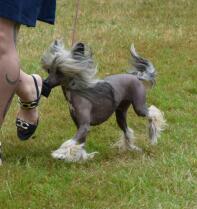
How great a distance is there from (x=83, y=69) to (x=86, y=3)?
8820 mm

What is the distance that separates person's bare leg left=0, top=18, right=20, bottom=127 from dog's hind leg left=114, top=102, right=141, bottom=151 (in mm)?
979

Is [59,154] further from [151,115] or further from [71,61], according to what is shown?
[151,115]

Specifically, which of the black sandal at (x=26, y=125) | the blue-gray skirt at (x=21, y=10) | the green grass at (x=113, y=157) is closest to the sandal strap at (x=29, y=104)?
the black sandal at (x=26, y=125)

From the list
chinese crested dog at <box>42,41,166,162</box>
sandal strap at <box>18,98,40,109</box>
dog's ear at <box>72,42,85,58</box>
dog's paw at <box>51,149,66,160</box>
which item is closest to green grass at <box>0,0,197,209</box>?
dog's paw at <box>51,149,66,160</box>

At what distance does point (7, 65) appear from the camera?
4.27m

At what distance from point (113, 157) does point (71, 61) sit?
804 millimetres

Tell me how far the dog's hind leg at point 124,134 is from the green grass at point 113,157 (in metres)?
0.08

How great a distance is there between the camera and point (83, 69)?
14.8ft

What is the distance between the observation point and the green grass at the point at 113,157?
4.02 m

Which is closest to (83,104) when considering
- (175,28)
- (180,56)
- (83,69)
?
(83,69)

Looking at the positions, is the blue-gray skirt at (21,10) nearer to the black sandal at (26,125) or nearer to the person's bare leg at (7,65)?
the person's bare leg at (7,65)

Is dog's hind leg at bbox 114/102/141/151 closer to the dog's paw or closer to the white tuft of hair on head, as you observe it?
the white tuft of hair on head

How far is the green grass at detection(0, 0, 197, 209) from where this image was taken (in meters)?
4.02

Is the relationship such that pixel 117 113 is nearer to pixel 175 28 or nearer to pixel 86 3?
pixel 175 28
